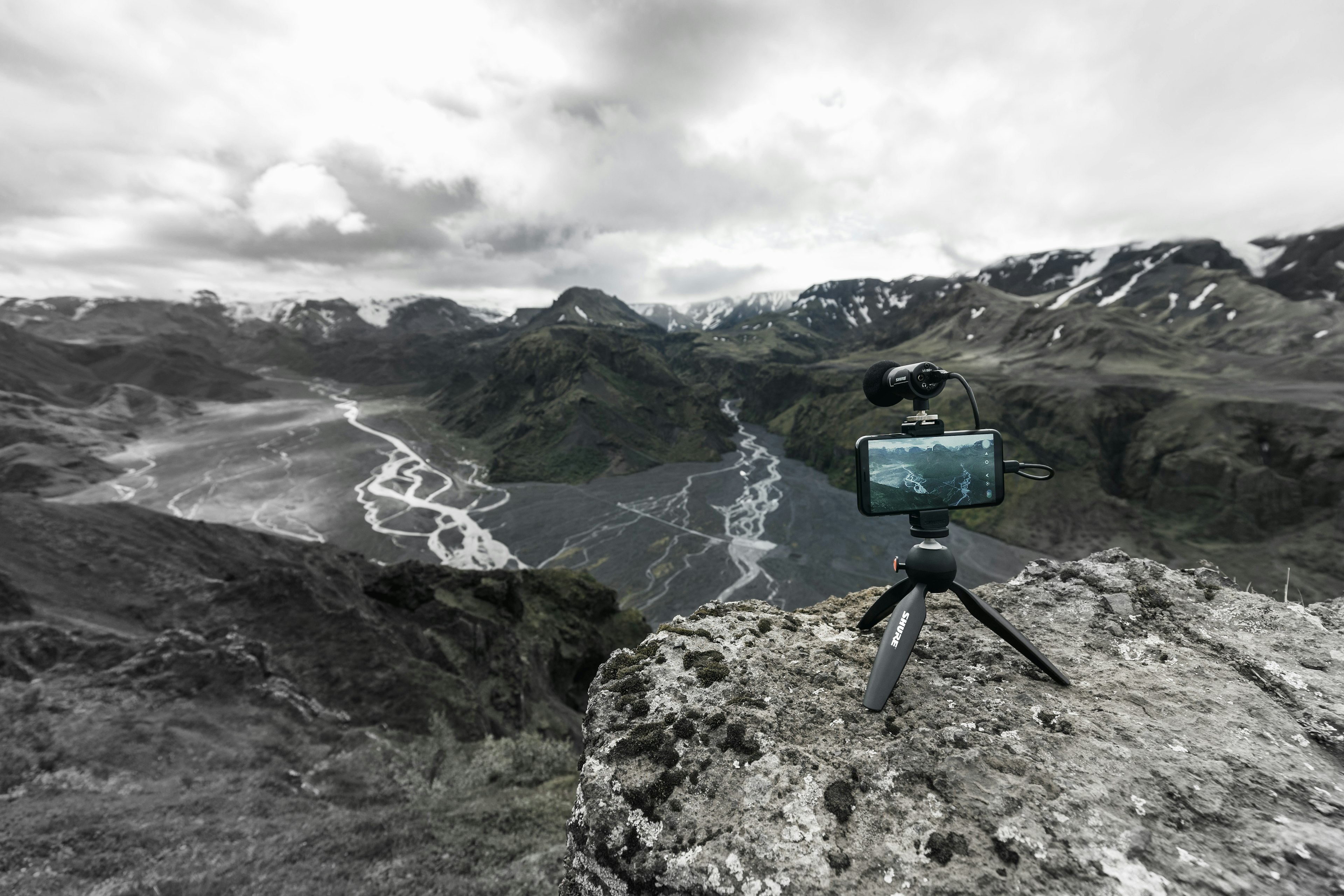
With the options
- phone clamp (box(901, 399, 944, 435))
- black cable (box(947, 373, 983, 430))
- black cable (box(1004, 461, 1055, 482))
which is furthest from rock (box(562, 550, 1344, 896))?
phone clamp (box(901, 399, 944, 435))

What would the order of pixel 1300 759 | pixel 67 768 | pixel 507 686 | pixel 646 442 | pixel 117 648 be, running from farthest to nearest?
pixel 646 442 → pixel 507 686 → pixel 117 648 → pixel 67 768 → pixel 1300 759

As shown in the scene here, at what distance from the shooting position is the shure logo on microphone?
4.11 meters

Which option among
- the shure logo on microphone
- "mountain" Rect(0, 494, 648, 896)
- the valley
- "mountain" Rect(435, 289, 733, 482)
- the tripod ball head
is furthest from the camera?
"mountain" Rect(435, 289, 733, 482)

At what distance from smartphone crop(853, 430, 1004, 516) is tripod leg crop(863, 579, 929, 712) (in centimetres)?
87

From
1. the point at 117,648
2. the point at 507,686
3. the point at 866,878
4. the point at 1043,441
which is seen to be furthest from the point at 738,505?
the point at 866,878

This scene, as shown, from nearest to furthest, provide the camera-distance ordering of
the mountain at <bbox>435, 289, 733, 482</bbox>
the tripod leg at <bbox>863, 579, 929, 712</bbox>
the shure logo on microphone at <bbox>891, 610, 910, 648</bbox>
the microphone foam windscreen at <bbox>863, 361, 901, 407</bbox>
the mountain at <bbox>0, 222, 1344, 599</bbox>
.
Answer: the tripod leg at <bbox>863, 579, 929, 712</bbox>
the shure logo on microphone at <bbox>891, 610, 910, 648</bbox>
the microphone foam windscreen at <bbox>863, 361, 901, 407</bbox>
the mountain at <bbox>0, 222, 1344, 599</bbox>
the mountain at <bbox>435, 289, 733, 482</bbox>

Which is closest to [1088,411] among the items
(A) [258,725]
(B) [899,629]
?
(B) [899,629]

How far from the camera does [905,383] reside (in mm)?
4324

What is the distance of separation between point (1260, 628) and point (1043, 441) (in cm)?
11477

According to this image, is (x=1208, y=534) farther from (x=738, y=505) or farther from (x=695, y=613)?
(x=695, y=613)

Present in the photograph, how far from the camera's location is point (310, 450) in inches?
5418

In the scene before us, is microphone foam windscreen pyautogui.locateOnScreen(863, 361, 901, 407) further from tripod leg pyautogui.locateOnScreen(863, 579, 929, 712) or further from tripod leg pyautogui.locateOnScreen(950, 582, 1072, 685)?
tripod leg pyautogui.locateOnScreen(863, 579, 929, 712)

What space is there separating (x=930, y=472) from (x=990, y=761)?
221cm

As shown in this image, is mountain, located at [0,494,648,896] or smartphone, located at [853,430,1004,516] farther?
mountain, located at [0,494,648,896]
